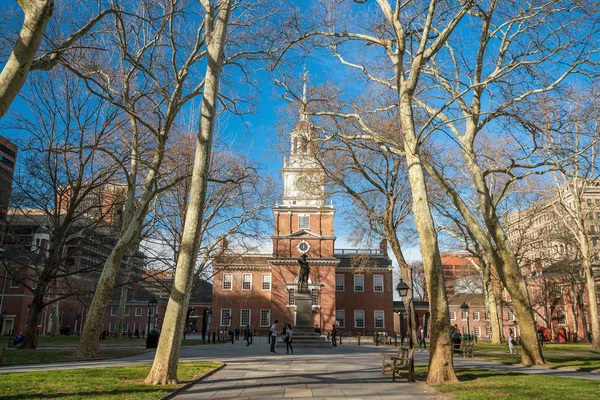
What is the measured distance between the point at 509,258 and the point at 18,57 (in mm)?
13991

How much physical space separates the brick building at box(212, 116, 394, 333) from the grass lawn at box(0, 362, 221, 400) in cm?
3407

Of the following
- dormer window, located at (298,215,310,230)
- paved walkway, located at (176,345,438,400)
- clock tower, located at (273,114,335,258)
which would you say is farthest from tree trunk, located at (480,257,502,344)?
paved walkway, located at (176,345,438,400)

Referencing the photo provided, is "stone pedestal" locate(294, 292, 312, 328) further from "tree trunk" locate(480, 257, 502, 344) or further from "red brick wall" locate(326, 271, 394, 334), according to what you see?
"red brick wall" locate(326, 271, 394, 334)

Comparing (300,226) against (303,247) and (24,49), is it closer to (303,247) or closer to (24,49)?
(303,247)

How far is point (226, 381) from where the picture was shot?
380 inches

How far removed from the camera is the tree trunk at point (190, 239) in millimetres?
8828

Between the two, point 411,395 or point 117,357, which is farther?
point 117,357

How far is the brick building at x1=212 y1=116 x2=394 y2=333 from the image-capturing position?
45438 mm

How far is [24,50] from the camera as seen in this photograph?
583cm

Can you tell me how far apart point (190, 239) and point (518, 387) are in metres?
7.31

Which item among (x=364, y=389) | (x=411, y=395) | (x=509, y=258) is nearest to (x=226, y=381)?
(x=364, y=389)

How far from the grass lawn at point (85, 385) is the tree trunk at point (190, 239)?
50cm

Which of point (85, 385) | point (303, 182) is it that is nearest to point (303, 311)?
point (303, 182)

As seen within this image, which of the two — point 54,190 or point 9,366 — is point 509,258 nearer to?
point 9,366
